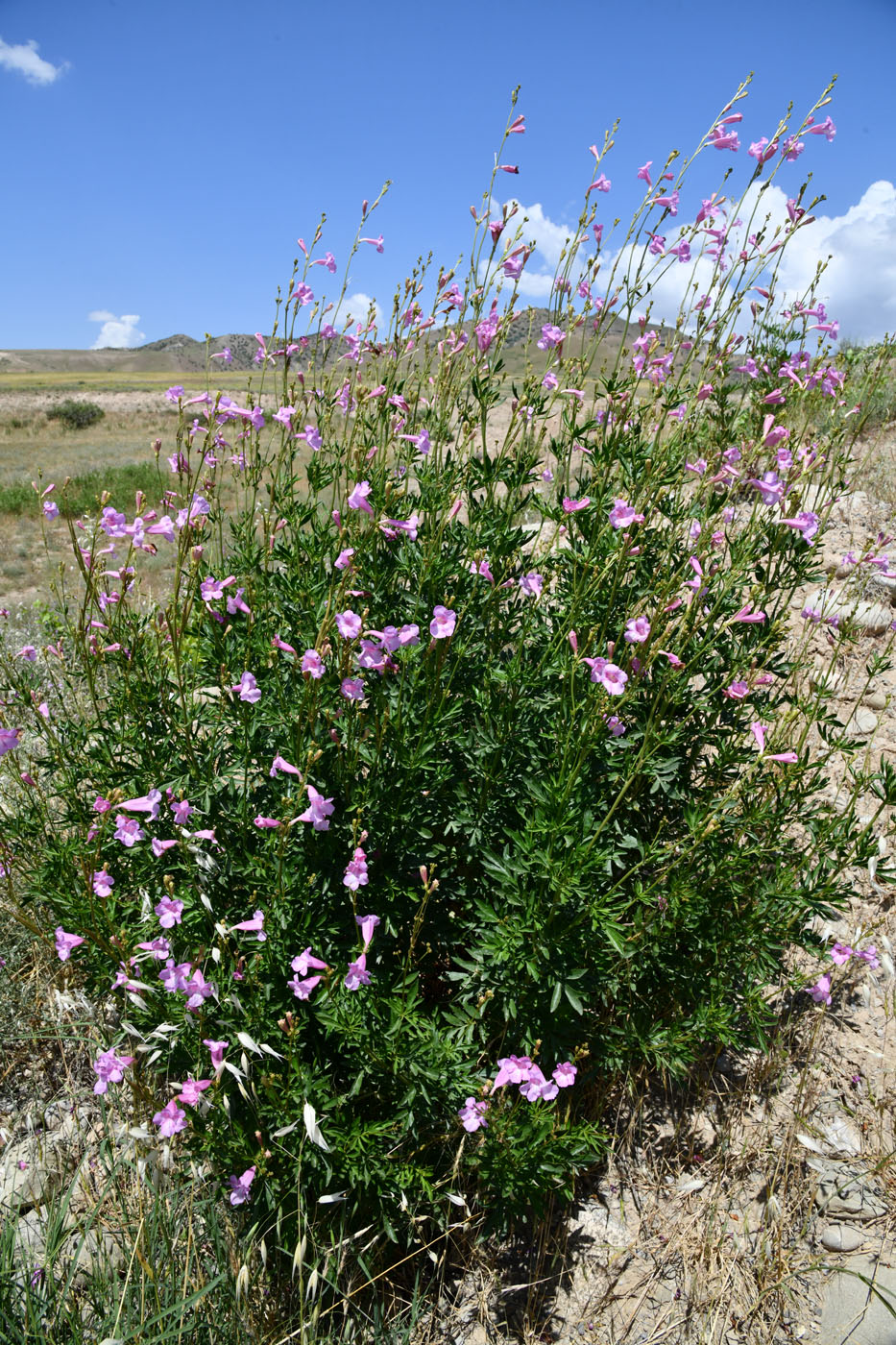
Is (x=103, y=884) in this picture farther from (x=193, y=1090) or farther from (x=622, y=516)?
(x=622, y=516)

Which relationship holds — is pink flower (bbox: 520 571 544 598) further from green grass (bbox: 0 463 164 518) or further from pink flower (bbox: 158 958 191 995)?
green grass (bbox: 0 463 164 518)

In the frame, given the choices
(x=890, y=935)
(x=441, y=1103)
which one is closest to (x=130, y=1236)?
(x=441, y=1103)

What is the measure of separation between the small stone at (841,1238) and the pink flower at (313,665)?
283 cm

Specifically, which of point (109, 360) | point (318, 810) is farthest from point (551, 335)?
point (109, 360)

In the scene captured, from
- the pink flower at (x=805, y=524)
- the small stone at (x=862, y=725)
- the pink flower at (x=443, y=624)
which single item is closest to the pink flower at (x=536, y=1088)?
the pink flower at (x=443, y=624)

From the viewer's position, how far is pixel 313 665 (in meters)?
2.06

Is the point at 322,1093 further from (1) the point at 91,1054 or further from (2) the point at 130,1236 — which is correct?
(1) the point at 91,1054

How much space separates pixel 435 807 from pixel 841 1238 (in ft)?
7.25

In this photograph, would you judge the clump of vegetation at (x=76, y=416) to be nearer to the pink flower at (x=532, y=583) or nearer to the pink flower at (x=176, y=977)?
the pink flower at (x=532, y=583)

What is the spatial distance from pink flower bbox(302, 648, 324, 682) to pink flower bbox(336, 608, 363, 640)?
4.0 inches

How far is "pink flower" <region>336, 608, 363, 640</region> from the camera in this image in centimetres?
209

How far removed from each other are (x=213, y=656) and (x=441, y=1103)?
5.72 ft

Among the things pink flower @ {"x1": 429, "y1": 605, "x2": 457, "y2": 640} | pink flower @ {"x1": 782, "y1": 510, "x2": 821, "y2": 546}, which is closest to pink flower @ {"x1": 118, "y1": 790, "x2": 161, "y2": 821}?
pink flower @ {"x1": 429, "y1": 605, "x2": 457, "y2": 640}

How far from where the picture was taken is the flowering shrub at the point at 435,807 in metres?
2.27
